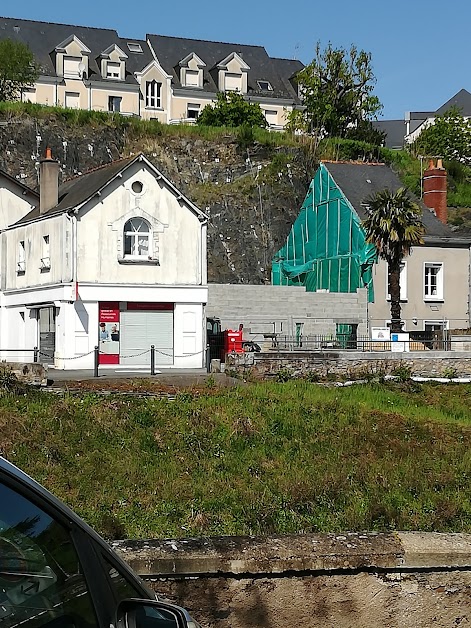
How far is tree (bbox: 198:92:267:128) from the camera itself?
6538 cm

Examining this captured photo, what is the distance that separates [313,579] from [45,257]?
28799mm

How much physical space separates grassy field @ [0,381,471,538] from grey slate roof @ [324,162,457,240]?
78.0 feet

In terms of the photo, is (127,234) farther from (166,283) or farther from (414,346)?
(414,346)

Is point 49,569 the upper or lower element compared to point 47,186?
lower

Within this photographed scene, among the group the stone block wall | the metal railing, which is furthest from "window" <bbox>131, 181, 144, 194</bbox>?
the stone block wall

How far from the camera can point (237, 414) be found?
18484 millimetres

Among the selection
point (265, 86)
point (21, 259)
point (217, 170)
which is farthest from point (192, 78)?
point (21, 259)

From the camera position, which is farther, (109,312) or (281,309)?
(281,309)

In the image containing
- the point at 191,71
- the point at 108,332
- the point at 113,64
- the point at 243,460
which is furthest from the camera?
the point at 191,71

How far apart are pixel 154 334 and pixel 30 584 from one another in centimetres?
2957

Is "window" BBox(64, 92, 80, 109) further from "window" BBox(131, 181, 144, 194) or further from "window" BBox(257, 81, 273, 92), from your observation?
"window" BBox(131, 181, 144, 194)

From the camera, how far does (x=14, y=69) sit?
61781mm

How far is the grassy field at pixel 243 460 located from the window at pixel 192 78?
A: 175 ft

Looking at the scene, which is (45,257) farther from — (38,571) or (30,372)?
(38,571)
